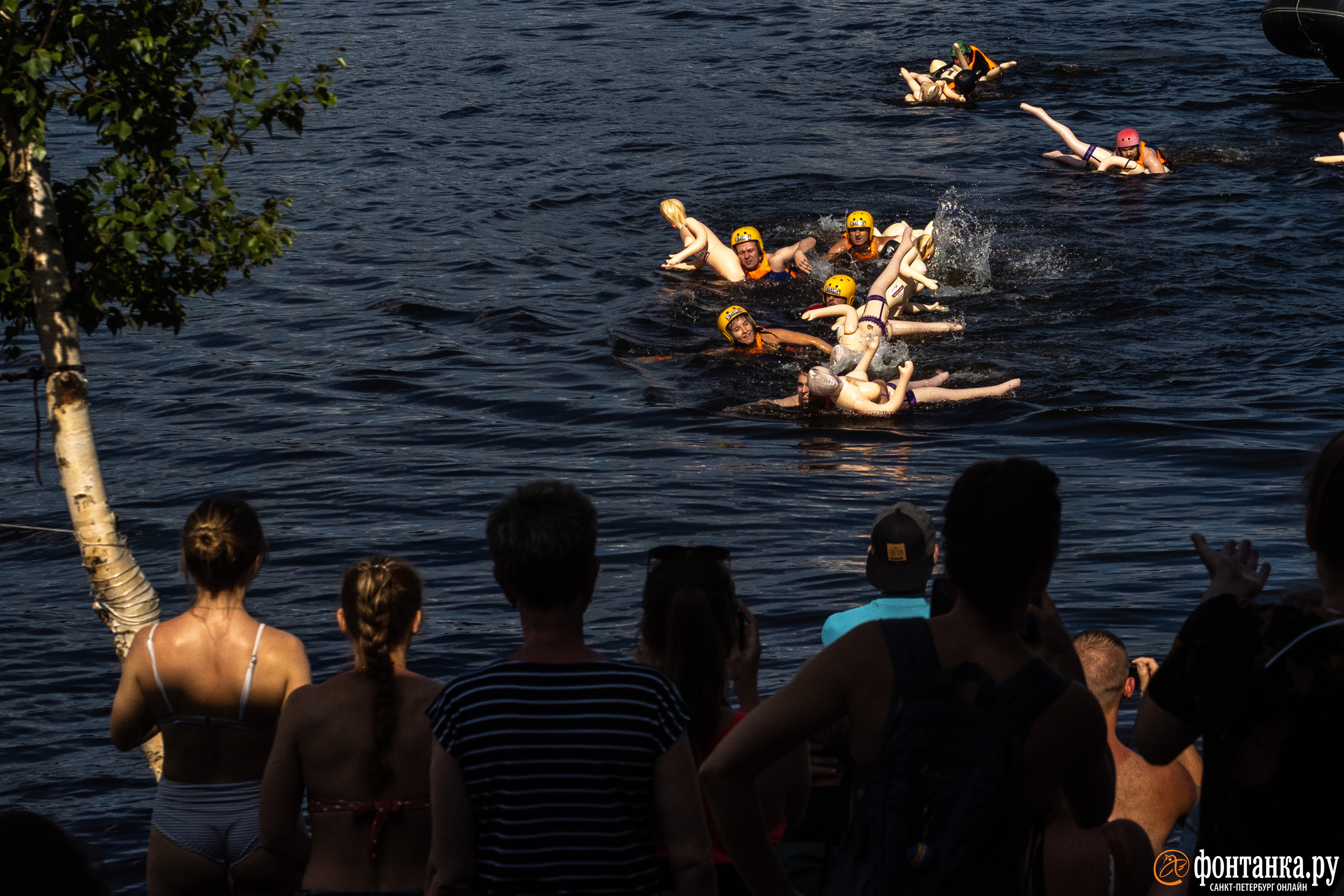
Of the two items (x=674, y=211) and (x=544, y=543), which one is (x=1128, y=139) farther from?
(x=544, y=543)

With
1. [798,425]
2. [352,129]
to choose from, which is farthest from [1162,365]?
[352,129]

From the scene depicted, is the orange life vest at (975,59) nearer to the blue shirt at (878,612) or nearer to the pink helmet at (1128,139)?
the pink helmet at (1128,139)

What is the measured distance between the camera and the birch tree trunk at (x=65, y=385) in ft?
19.1

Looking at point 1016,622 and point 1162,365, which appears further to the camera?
point 1162,365

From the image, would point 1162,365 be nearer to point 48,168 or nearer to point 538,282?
point 538,282

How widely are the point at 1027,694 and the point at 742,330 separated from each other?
12825 mm

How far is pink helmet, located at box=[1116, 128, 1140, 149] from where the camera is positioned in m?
22.5

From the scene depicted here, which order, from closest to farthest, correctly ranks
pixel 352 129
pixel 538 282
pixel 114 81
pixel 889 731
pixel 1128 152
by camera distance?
pixel 889 731
pixel 114 81
pixel 538 282
pixel 1128 152
pixel 352 129

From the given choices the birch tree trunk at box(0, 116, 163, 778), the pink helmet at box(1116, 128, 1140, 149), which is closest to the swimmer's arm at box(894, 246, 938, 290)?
the pink helmet at box(1116, 128, 1140, 149)

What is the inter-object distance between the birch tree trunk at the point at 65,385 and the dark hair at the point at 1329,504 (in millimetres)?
4790

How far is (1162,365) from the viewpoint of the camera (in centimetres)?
1483

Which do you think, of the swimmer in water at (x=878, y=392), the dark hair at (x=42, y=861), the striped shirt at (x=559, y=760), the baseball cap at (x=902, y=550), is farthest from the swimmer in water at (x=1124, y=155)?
the dark hair at (x=42, y=861)

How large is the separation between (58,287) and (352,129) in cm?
2625

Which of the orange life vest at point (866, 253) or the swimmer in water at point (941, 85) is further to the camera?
the swimmer in water at point (941, 85)
